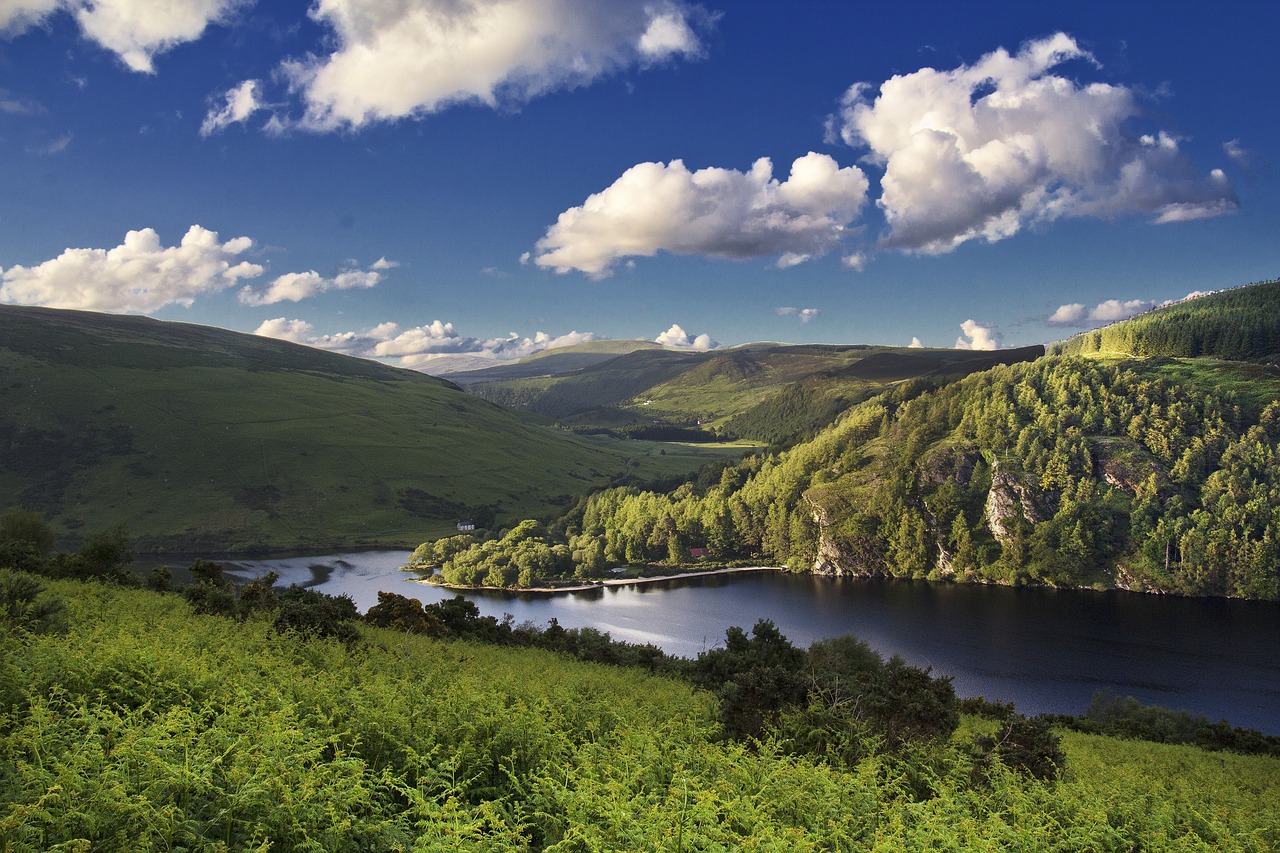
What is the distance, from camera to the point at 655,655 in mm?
57219

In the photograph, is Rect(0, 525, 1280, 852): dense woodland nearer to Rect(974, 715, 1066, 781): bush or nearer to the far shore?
Rect(974, 715, 1066, 781): bush

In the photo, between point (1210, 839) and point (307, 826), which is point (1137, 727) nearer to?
point (1210, 839)

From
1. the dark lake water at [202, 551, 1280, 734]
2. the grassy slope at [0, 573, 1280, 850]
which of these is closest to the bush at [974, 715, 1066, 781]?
the grassy slope at [0, 573, 1280, 850]

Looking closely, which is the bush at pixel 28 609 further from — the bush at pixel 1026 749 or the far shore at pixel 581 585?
the far shore at pixel 581 585

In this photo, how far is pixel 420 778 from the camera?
11.4m

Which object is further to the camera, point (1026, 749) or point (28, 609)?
point (1026, 749)

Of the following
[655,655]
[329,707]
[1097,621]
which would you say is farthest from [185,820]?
[1097,621]

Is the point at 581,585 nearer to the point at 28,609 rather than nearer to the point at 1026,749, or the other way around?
the point at 1026,749

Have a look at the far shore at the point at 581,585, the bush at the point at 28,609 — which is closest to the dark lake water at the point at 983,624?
the far shore at the point at 581,585

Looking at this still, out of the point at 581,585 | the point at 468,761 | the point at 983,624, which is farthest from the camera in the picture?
the point at 581,585

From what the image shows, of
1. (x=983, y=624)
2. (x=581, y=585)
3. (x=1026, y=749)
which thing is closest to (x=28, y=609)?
(x=1026, y=749)

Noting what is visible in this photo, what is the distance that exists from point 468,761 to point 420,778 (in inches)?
103

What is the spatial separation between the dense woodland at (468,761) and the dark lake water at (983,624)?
6950 cm

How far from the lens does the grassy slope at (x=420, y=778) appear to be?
923 centimetres
